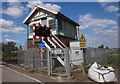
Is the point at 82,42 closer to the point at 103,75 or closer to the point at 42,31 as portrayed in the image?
the point at 42,31

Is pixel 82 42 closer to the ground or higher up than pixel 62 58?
higher up

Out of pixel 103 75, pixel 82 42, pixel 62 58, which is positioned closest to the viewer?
pixel 103 75

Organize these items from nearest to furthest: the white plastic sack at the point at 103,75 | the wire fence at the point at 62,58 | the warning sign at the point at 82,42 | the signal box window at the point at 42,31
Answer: the white plastic sack at the point at 103,75 → the wire fence at the point at 62,58 → the signal box window at the point at 42,31 → the warning sign at the point at 82,42

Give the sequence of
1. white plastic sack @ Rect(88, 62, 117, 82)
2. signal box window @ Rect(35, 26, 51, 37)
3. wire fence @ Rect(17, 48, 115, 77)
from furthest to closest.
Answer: signal box window @ Rect(35, 26, 51, 37) < wire fence @ Rect(17, 48, 115, 77) < white plastic sack @ Rect(88, 62, 117, 82)

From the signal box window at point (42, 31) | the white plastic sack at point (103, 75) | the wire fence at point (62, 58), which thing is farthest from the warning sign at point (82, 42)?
the white plastic sack at point (103, 75)

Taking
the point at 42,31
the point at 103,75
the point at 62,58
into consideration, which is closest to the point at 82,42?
the point at 62,58

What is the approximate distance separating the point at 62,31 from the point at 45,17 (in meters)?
2.88

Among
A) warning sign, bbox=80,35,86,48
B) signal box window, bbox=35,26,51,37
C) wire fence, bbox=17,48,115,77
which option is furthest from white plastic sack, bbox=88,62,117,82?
signal box window, bbox=35,26,51,37

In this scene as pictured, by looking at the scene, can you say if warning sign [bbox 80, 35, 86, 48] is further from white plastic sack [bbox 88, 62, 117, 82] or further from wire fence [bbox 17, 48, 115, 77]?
white plastic sack [bbox 88, 62, 117, 82]

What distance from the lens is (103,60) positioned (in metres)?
10.8

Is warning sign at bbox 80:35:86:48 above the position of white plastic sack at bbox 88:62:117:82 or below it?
above

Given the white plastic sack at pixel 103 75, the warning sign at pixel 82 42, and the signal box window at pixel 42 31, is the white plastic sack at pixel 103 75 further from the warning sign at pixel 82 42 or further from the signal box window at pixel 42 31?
the signal box window at pixel 42 31

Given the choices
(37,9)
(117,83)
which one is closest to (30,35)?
(37,9)

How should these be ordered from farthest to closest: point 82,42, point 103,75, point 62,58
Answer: point 82,42 < point 62,58 < point 103,75
